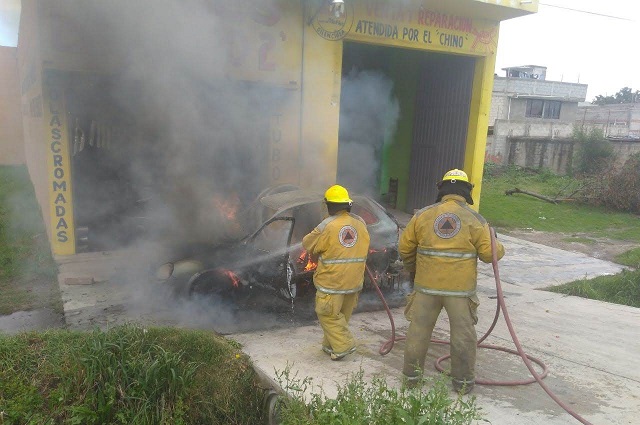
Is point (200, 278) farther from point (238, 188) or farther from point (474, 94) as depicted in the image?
point (474, 94)

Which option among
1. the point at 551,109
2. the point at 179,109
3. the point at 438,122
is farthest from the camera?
the point at 551,109

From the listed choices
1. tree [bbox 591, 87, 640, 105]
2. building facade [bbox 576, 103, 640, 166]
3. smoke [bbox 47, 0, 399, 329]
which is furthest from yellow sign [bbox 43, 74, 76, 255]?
tree [bbox 591, 87, 640, 105]

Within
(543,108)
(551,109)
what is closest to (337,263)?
(543,108)

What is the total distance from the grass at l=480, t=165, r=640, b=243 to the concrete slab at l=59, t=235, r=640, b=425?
4.38m

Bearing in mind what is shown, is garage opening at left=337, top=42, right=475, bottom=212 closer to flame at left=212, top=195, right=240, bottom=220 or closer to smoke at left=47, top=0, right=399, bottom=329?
smoke at left=47, top=0, right=399, bottom=329

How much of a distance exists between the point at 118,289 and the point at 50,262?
186cm

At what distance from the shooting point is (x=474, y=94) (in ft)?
31.6

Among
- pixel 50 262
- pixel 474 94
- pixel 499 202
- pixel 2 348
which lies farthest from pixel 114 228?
pixel 499 202

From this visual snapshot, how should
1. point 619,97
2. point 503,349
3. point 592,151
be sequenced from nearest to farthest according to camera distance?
point 503,349
point 592,151
point 619,97

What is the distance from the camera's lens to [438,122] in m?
10.6

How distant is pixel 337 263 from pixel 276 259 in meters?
1.32

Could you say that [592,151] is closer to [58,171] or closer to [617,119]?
[58,171]

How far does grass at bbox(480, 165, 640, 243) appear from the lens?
10.9 meters

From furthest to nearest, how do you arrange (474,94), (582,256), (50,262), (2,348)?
(474,94) → (582,256) → (50,262) → (2,348)
